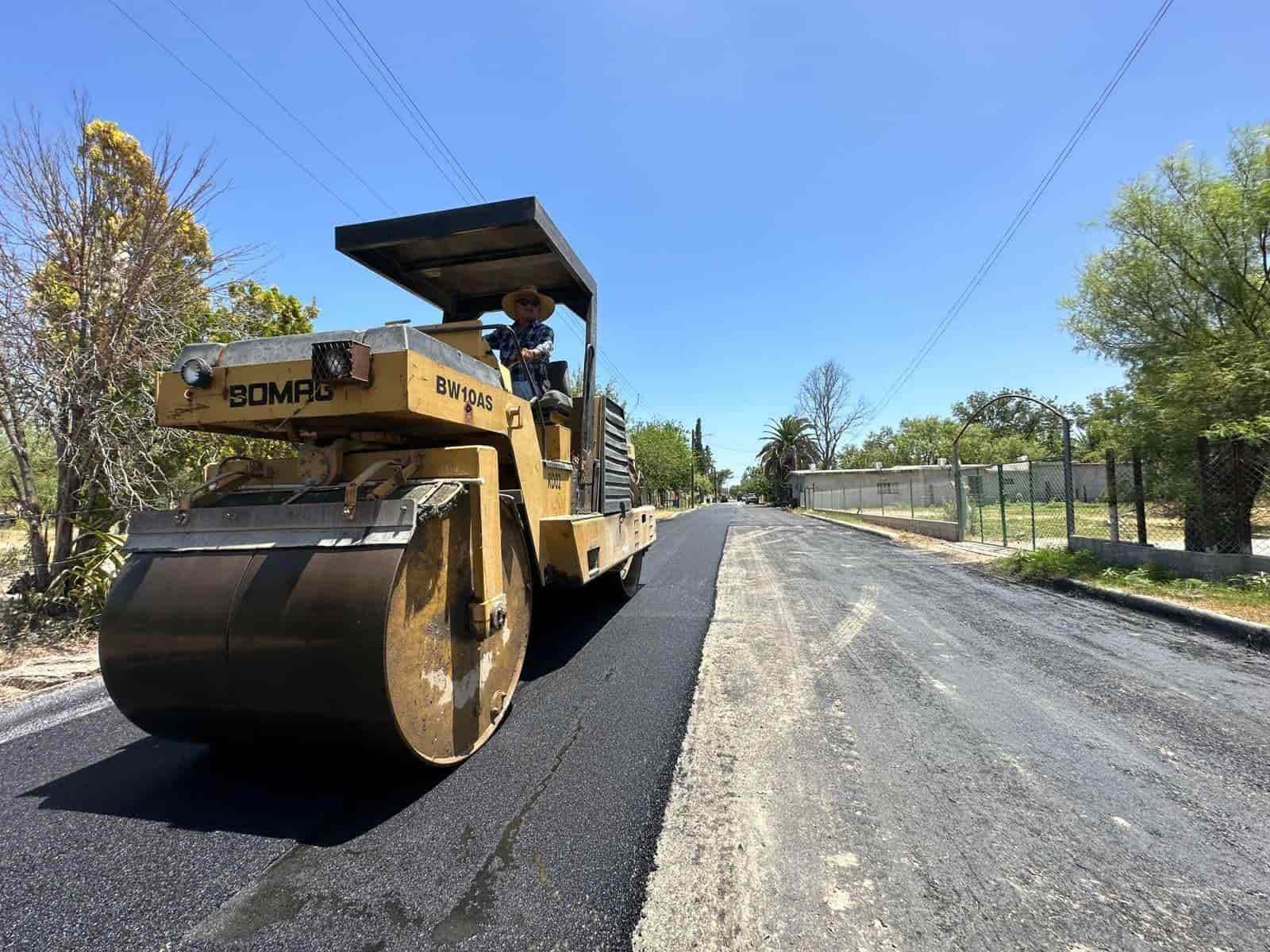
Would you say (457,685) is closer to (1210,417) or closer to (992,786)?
(992,786)

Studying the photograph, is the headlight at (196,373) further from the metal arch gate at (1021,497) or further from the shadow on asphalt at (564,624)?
the metal arch gate at (1021,497)

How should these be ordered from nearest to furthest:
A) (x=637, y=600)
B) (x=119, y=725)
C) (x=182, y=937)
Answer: (x=182, y=937) → (x=119, y=725) → (x=637, y=600)

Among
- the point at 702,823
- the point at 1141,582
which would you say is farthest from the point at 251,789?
the point at 1141,582

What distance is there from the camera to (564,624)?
596cm

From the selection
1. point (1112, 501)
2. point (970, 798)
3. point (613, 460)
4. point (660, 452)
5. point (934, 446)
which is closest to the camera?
point (970, 798)

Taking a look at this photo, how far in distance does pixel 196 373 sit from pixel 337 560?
3.94 feet

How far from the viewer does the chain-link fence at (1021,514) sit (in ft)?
40.1

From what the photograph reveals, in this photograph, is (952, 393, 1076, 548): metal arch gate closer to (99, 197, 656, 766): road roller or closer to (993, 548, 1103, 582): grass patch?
(993, 548, 1103, 582): grass patch

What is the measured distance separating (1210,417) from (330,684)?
9566mm

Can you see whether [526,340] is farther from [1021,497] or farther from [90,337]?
[1021,497]

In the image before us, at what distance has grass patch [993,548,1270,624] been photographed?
6.03 metres

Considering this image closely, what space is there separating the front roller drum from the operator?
2.04m

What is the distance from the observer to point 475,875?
218 centimetres

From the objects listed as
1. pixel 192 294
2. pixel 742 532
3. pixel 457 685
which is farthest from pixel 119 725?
pixel 742 532
